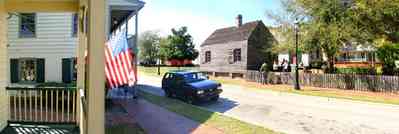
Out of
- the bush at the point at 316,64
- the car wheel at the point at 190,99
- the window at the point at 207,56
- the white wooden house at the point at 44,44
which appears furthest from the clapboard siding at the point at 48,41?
the window at the point at 207,56

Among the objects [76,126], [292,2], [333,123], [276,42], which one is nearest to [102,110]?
[76,126]

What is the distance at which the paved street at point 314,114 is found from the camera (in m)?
11.2

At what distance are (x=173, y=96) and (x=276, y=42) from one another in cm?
1489

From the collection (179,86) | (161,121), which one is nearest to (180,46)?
(179,86)

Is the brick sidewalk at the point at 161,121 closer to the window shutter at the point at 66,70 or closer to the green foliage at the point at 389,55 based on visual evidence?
the window shutter at the point at 66,70

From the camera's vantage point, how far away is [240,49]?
37.4 m

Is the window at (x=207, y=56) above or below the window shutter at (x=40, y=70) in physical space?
above

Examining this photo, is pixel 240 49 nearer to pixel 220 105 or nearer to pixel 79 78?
pixel 220 105

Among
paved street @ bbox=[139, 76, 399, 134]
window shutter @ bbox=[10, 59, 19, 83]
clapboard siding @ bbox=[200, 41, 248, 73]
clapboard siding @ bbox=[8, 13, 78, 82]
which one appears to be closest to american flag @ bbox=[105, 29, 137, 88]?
paved street @ bbox=[139, 76, 399, 134]

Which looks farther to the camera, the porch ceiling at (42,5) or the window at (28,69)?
the window at (28,69)

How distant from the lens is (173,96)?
64.2 ft

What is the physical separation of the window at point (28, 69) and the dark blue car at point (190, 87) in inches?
257

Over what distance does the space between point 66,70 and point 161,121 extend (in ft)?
23.6

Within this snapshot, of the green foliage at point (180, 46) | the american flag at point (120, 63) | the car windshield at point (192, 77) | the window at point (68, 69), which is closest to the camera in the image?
the american flag at point (120, 63)
